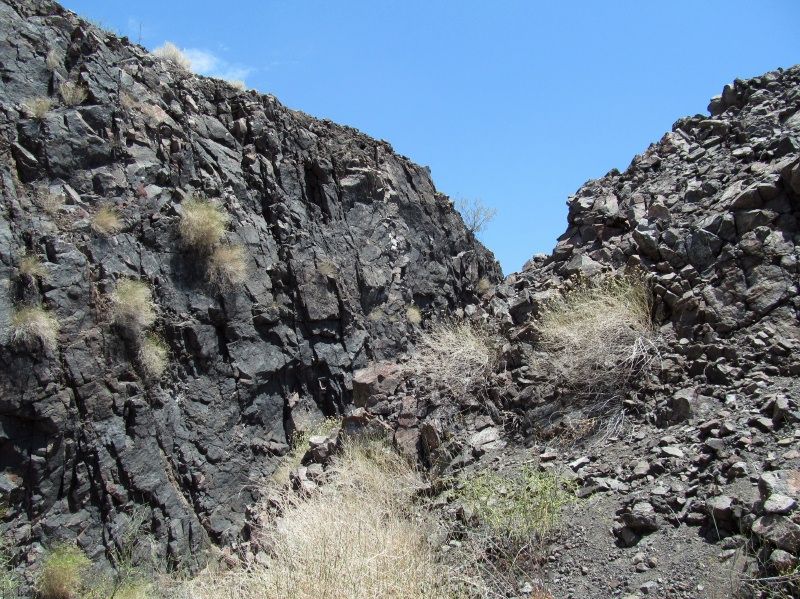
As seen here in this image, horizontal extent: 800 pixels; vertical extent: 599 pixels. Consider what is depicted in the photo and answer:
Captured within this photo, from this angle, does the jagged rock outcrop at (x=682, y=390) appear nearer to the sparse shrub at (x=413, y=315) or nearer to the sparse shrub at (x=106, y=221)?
the sparse shrub at (x=106, y=221)

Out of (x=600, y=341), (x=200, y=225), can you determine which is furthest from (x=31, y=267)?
(x=600, y=341)

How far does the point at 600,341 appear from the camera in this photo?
6316 millimetres

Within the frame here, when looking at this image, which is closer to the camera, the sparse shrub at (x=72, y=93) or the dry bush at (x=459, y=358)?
the dry bush at (x=459, y=358)

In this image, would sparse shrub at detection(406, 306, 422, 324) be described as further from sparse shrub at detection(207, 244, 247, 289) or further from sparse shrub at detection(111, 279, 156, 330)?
sparse shrub at detection(111, 279, 156, 330)

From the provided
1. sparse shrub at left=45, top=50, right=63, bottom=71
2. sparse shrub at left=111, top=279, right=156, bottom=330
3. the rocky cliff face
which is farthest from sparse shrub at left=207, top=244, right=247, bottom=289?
sparse shrub at left=45, top=50, right=63, bottom=71

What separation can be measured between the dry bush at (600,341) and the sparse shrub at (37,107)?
8.41 metres

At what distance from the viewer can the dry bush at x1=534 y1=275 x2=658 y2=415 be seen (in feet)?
19.4

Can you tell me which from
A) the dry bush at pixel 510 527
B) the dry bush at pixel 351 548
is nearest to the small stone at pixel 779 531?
the dry bush at pixel 510 527

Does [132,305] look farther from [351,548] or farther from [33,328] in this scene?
[351,548]

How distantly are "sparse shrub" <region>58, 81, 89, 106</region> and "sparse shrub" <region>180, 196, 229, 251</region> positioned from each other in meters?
2.40

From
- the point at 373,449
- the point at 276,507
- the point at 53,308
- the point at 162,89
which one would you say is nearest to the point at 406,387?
the point at 373,449

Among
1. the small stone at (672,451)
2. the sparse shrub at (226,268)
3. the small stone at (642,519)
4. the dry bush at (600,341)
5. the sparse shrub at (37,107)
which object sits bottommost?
the small stone at (642,519)

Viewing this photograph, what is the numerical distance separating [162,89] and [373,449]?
8976mm

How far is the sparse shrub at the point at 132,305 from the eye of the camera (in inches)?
364
